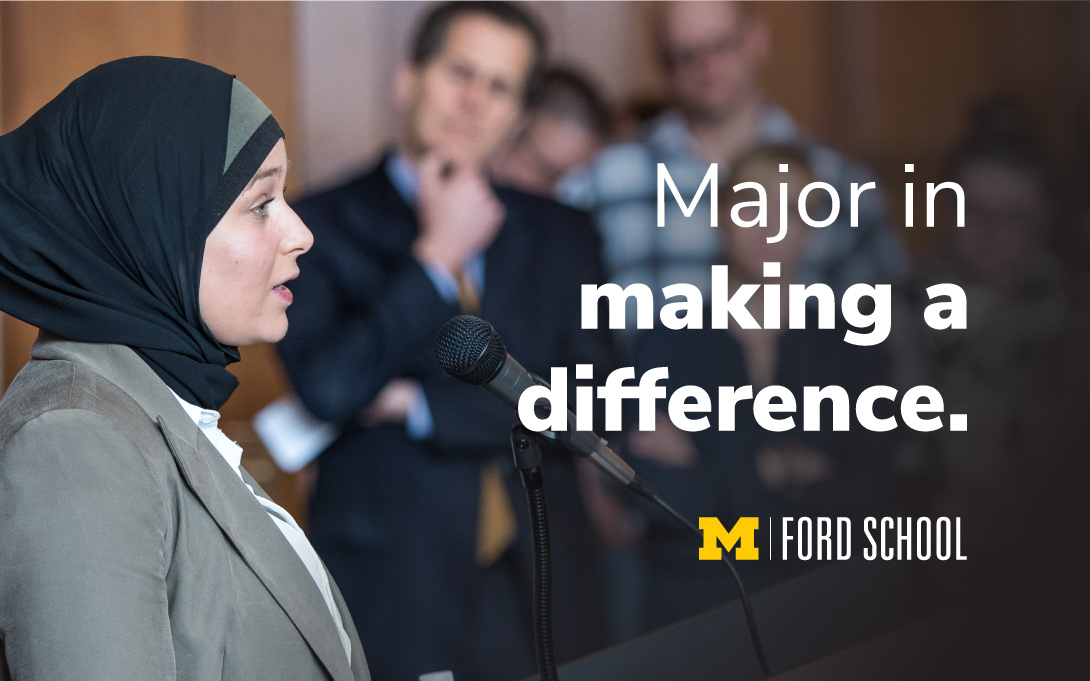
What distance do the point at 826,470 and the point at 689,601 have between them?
469 mm

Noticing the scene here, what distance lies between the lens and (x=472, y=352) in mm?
847

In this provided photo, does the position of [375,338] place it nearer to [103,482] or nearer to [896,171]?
[103,482]

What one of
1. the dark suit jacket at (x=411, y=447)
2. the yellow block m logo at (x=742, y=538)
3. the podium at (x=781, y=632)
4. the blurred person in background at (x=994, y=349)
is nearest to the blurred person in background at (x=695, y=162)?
the blurred person in background at (x=994, y=349)

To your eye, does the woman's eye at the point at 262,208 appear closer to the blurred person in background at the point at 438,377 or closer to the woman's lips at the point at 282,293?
the woman's lips at the point at 282,293

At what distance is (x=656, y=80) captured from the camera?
2383mm

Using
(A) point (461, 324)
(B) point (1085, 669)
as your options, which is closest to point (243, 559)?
(A) point (461, 324)

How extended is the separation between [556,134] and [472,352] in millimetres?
1545

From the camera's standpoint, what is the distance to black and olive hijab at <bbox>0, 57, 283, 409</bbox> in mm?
753

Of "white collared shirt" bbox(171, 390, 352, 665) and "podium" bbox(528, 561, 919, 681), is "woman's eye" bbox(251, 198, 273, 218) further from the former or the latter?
"podium" bbox(528, 561, 919, 681)

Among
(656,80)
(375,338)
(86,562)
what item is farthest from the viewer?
(656,80)

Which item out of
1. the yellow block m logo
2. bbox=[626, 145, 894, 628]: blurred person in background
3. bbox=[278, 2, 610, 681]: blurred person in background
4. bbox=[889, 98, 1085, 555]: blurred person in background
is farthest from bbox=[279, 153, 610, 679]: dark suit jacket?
bbox=[889, 98, 1085, 555]: blurred person in background

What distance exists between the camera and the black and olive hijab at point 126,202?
0.75m

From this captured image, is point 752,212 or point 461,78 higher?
point 461,78

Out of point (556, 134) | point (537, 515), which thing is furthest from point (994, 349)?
point (537, 515)
